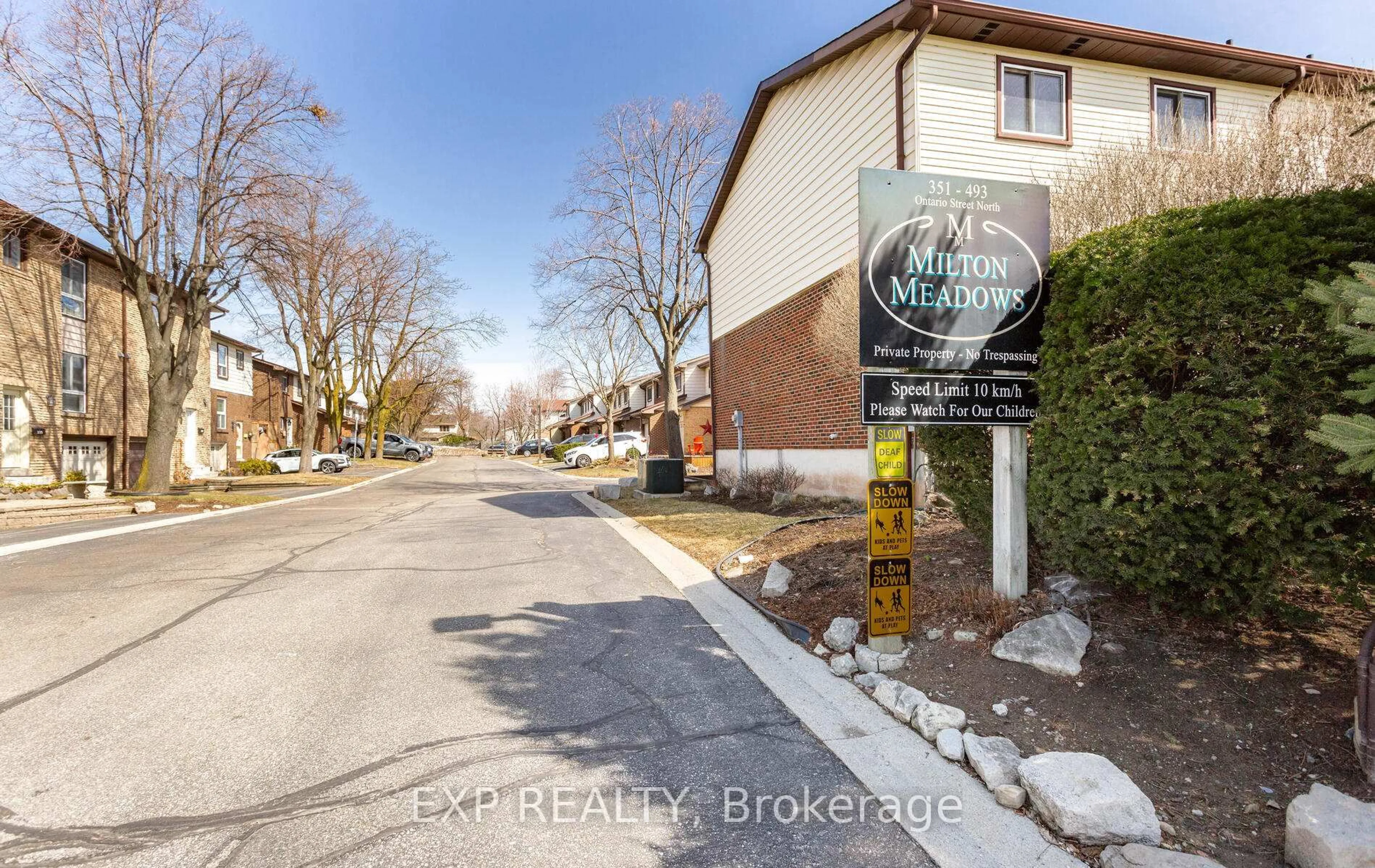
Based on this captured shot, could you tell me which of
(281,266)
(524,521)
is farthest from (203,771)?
(281,266)

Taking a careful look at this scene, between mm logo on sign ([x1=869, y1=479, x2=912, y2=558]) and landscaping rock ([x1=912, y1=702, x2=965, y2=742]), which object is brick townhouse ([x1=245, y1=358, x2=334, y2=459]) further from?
landscaping rock ([x1=912, y1=702, x2=965, y2=742])

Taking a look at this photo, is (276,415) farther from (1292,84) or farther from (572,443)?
(1292,84)

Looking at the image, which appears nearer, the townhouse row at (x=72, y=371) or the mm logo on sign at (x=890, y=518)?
the mm logo on sign at (x=890, y=518)

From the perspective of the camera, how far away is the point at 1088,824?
2480 mm

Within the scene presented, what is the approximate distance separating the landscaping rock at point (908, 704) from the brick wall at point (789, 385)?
5.55 meters

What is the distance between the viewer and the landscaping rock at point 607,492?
16219mm

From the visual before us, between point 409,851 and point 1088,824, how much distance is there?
2561 mm

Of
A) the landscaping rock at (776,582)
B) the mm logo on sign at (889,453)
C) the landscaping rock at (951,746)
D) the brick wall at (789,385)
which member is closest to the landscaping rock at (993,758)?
the landscaping rock at (951,746)

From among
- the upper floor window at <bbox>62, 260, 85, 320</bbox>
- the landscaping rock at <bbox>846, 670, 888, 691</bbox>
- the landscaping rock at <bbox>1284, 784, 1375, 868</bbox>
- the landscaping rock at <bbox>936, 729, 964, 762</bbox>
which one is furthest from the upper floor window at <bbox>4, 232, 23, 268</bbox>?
the landscaping rock at <bbox>1284, 784, 1375, 868</bbox>

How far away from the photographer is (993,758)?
294 centimetres

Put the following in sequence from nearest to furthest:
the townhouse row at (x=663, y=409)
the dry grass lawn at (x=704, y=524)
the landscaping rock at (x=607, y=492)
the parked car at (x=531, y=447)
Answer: the dry grass lawn at (x=704, y=524), the landscaping rock at (x=607, y=492), the townhouse row at (x=663, y=409), the parked car at (x=531, y=447)

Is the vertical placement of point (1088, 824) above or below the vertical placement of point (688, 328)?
below

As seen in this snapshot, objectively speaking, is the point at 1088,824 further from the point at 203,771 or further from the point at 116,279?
the point at 116,279

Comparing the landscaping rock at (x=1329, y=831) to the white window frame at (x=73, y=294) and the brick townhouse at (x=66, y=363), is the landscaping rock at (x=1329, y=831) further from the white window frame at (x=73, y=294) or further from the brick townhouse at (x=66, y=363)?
the white window frame at (x=73, y=294)
